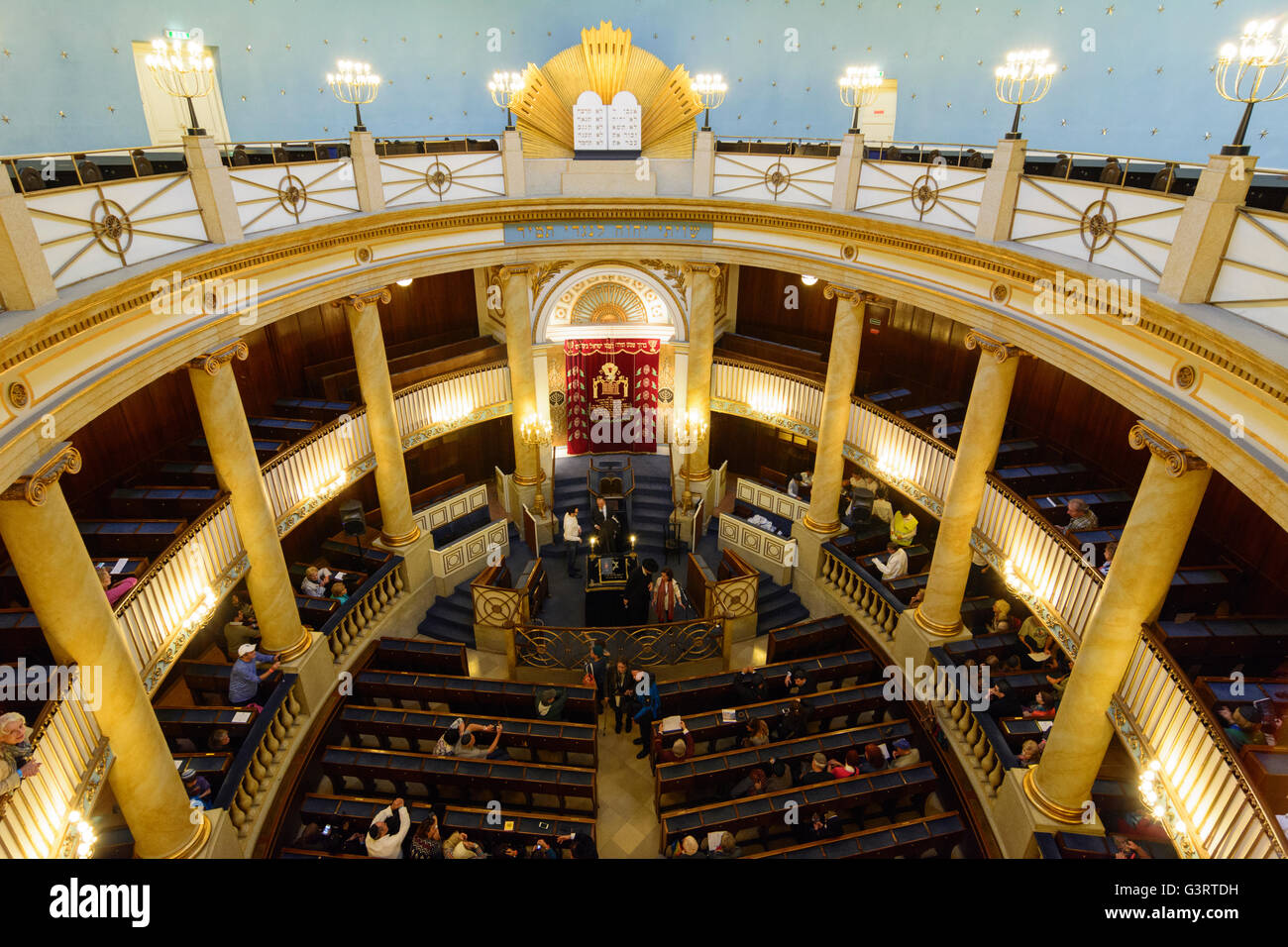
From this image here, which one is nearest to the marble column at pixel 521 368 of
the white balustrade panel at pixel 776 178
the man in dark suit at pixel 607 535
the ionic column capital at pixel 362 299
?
the man in dark suit at pixel 607 535

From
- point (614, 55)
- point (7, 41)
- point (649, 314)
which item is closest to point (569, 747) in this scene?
point (649, 314)

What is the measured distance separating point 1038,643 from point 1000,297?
6.26 m

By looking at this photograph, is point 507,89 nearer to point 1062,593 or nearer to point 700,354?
point 700,354

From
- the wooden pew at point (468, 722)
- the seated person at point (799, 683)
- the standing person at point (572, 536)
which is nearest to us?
the wooden pew at point (468, 722)

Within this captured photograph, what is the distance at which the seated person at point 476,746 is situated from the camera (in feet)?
37.7

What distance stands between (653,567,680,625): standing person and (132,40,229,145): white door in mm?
11858

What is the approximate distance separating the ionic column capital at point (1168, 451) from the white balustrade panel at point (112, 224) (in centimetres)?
1116

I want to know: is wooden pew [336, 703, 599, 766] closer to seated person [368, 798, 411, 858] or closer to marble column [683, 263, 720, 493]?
seated person [368, 798, 411, 858]

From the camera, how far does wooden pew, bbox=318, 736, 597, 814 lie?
10945mm

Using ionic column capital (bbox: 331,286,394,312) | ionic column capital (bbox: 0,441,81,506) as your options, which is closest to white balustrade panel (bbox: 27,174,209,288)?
ionic column capital (bbox: 0,441,81,506)

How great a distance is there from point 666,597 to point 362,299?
822 cm

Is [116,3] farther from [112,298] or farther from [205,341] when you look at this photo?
[112,298]

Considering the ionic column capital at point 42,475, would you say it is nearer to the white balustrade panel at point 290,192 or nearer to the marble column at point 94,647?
the marble column at point 94,647

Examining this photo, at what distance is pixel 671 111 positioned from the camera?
14.1 metres
